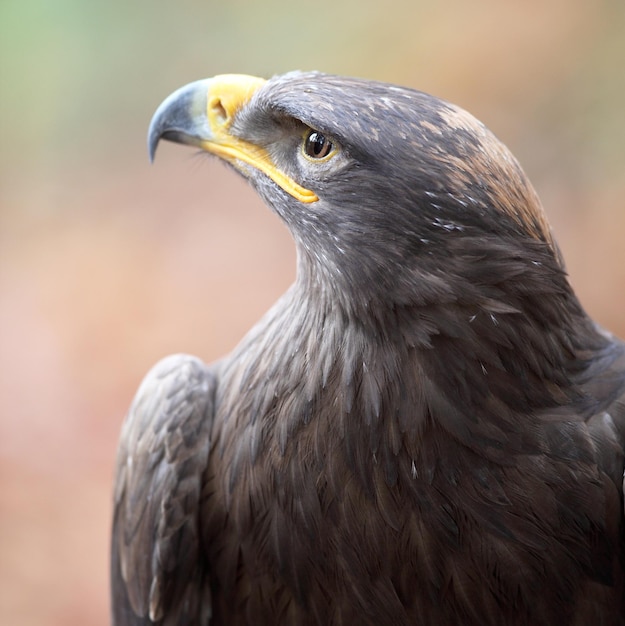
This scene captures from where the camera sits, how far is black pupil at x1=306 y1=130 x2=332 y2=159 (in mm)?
2215

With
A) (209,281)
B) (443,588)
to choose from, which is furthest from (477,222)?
(209,281)

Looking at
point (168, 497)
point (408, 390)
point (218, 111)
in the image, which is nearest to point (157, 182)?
point (218, 111)

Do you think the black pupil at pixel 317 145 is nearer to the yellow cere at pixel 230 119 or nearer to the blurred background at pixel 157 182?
the yellow cere at pixel 230 119

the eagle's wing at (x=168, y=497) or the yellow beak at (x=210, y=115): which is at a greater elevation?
the yellow beak at (x=210, y=115)

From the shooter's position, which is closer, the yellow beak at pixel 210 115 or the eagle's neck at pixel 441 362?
the eagle's neck at pixel 441 362

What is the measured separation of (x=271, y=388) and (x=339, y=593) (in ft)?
1.90

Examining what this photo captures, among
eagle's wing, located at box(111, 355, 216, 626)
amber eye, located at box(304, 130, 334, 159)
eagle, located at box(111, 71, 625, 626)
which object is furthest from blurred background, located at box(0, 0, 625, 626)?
amber eye, located at box(304, 130, 334, 159)

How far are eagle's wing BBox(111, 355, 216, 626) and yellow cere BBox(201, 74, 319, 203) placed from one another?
0.72 meters

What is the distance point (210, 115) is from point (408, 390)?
0.93 metres

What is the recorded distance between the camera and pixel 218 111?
2.53m

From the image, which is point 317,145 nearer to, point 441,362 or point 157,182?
point 441,362

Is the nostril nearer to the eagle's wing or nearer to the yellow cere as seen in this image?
the yellow cere

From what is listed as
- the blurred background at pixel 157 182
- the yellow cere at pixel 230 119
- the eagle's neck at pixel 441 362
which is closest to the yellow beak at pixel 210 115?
the yellow cere at pixel 230 119

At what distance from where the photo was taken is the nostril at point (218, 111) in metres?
2.51
